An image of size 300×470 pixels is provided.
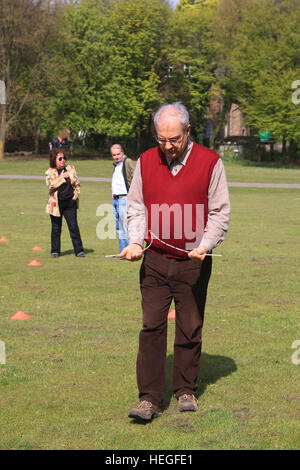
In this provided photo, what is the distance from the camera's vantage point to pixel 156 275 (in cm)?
531

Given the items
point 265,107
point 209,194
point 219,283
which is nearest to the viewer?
point 209,194

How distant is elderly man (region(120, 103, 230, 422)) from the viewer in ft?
16.7

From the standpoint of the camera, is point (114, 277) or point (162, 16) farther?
point (162, 16)

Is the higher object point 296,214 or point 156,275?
point 156,275

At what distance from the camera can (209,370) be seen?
6.38m

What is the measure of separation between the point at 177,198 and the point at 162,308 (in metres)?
0.81

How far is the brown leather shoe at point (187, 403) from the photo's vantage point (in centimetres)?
535

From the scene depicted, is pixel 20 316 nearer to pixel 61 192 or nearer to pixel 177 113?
pixel 177 113

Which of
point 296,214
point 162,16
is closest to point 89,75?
point 162,16

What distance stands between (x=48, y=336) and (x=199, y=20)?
6143 centimetres

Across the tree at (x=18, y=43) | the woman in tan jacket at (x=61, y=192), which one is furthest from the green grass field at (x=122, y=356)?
the tree at (x=18, y=43)
